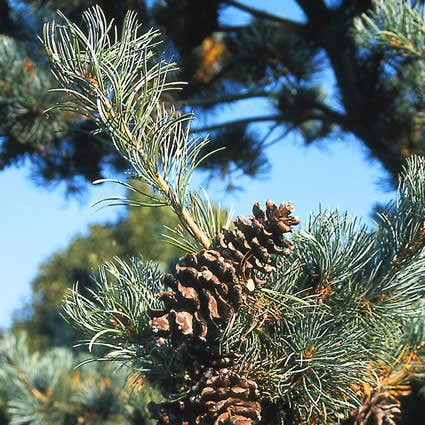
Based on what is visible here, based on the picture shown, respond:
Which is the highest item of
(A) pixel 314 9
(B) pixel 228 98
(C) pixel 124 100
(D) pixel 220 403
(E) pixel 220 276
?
(A) pixel 314 9

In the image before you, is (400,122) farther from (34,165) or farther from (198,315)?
(198,315)

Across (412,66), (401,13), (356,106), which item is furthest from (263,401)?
(356,106)

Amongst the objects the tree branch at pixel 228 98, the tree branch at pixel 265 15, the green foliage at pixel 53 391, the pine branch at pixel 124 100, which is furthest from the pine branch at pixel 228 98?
the pine branch at pixel 124 100

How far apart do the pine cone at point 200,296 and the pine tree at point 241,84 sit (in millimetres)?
1066

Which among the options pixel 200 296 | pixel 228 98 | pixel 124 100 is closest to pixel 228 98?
pixel 228 98

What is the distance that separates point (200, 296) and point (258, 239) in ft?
0.25

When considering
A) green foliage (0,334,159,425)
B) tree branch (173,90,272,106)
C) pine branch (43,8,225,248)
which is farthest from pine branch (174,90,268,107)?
pine branch (43,8,225,248)

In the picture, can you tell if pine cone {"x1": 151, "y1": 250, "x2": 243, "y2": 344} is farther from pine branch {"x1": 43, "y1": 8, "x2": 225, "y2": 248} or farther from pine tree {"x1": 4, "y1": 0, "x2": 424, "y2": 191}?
pine tree {"x1": 4, "y1": 0, "x2": 424, "y2": 191}

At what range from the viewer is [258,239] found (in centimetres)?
69

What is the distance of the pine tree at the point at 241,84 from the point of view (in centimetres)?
183

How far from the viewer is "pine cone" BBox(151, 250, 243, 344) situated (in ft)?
2.20

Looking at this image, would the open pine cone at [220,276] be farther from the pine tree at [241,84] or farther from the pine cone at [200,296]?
the pine tree at [241,84]

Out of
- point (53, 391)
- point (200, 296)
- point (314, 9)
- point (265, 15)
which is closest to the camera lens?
point (200, 296)

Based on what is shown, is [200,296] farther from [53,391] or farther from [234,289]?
[53,391]
